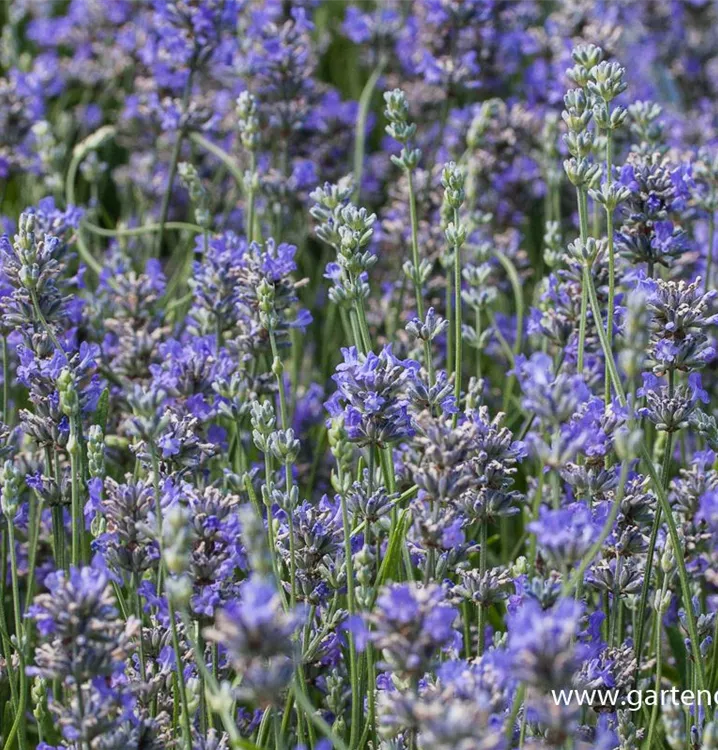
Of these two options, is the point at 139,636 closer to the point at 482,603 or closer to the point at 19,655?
the point at 19,655

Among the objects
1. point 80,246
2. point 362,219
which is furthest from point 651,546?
point 80,246

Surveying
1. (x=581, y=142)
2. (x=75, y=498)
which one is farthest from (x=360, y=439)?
(x=581, y=142)

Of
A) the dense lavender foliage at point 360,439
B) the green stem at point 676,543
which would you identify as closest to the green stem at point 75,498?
the dense lavender foliage at point 360,439

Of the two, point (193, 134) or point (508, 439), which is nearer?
point (508, 439)

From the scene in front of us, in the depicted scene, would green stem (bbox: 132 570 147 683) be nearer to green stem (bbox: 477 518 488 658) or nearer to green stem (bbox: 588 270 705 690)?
green stem (bbox: 477 518 488 658)

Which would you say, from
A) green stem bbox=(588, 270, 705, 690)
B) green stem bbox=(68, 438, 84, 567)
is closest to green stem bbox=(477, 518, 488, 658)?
green stem bbox=(588, 270, 705, 690)

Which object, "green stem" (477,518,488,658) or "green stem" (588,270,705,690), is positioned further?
"green stem" (477,518,488,658)

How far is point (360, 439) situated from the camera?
197 cm

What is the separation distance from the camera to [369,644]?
1.85m

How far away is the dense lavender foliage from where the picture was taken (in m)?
1.60

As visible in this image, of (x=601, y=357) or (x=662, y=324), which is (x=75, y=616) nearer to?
(x=662, y=324)

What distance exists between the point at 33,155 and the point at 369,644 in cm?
305

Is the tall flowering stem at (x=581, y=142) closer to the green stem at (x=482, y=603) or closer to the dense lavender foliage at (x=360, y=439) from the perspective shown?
the dense lavender foliage at (x=360, y=439)

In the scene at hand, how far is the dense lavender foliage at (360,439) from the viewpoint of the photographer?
160 centimetres
